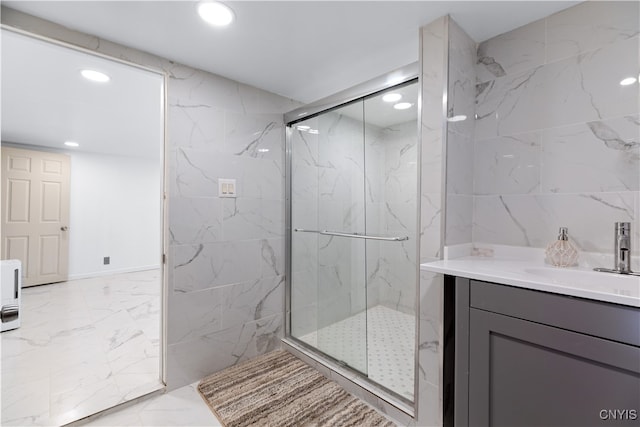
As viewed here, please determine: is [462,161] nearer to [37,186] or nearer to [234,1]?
[234,1]

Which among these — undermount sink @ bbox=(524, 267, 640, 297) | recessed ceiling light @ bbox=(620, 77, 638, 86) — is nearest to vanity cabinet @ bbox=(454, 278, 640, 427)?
undermount sink @ bbox=(524, 267, 640, 297)

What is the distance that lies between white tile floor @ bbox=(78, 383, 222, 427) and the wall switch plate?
4.32 ft

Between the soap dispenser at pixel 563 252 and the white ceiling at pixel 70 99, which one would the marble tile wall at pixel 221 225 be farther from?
the soap dispenser at pixel 563 252

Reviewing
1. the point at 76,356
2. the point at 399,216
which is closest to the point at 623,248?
the point at 399,216

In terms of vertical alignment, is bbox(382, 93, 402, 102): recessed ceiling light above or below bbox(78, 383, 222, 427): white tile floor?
above

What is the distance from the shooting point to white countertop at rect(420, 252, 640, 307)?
842 mm

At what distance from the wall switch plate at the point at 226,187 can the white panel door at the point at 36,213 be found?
4.08 m

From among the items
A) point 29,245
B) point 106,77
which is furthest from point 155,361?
point 29,245

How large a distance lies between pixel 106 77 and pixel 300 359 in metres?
2.57

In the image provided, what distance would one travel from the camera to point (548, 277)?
1.19m

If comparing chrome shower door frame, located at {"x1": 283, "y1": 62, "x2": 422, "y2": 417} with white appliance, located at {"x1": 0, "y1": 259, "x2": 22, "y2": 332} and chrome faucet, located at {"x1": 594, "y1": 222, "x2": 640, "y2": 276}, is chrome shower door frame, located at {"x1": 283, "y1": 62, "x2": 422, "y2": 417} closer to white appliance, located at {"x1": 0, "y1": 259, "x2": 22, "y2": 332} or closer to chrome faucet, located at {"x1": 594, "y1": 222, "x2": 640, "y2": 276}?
Answer: chrome faucet, located at {"x1": 594, "y1": 222, "x2": 640, "y2": 276}

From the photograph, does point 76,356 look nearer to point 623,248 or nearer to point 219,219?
point 219,219

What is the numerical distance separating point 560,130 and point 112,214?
19.9 ft

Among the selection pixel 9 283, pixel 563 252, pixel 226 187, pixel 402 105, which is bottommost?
pixel 9 283
